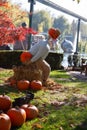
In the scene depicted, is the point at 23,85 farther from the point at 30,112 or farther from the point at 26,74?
the point at 30,112

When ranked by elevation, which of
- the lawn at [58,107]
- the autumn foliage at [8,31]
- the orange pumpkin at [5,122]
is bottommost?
the lawn at [58,107]

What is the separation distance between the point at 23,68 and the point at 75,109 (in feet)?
10.4

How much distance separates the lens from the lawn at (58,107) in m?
6.14

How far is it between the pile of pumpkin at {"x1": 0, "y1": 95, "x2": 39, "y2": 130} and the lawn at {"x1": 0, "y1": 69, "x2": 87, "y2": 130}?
10cm

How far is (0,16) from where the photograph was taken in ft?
48.6

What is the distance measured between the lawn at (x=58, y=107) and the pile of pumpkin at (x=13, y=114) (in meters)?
0.10

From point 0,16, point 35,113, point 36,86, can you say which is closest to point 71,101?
point 36,86

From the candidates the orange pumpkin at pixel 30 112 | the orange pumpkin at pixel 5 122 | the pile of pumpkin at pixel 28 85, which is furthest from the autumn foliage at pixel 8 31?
the orange pumpkin at pixel 5 122

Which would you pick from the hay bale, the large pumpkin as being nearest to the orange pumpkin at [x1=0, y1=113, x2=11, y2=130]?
the large pumpkin

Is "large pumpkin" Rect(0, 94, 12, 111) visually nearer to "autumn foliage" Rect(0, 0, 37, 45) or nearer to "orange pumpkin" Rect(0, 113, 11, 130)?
"orange pumpkin" Rect(0, 113, 11, 130)

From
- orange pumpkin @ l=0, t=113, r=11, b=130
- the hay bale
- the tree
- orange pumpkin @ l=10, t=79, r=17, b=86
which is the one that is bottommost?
orange pumpkin @ l=10, t=79, r=17, b=86

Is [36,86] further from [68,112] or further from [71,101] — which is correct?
[68,112]

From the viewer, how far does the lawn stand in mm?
6141

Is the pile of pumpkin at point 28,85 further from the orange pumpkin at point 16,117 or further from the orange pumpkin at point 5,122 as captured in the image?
the orange pumpkin at point 5,122
